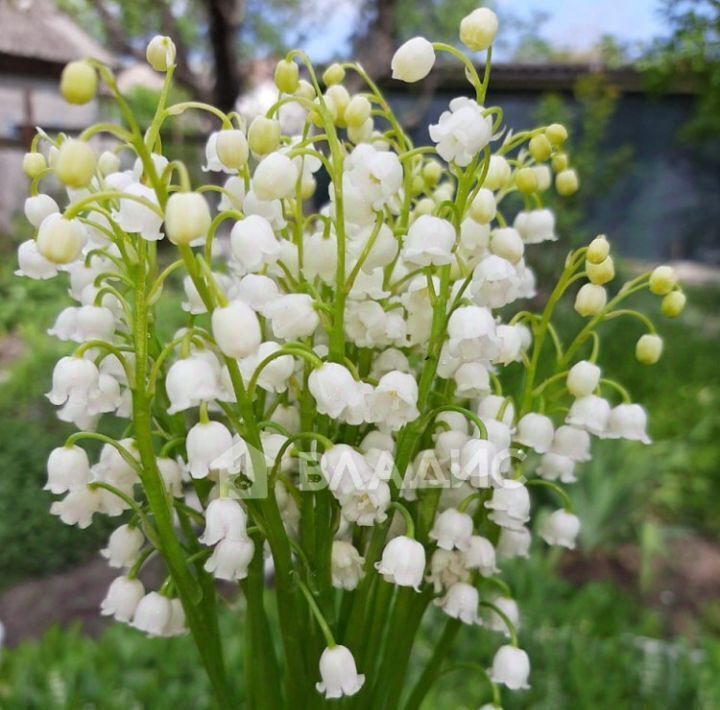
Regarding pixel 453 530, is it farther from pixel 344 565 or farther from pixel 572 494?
pixel 572 494

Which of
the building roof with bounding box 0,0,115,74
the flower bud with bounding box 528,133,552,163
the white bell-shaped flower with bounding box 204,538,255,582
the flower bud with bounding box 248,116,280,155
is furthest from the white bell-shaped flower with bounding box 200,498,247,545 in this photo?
the building roof with bounding box 0,0,115,74

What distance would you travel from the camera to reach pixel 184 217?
400 mm

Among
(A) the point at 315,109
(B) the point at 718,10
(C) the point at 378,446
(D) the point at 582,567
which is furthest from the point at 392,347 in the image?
(D) the point at 582,567

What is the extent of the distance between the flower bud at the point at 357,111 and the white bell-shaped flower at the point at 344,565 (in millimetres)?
328

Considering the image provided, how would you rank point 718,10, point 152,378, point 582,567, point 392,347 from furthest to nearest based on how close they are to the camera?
1. point 582,567
2. point 718,10
3. point 392,347
4. point 152,378

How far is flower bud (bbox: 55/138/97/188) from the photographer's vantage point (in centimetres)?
39

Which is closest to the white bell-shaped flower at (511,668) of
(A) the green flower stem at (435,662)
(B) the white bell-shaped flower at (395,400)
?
(A) the green flower stem at (435,662)

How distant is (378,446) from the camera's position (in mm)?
572

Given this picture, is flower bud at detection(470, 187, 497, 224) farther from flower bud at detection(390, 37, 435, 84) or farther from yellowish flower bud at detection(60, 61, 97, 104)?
yellowish flower bud at detection(60, 61, 97, 104)

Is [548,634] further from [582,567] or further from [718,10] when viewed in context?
[718,10]

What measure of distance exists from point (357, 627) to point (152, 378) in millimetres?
273

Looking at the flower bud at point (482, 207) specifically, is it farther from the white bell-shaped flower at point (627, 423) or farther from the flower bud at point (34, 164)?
the flower bud at point (34, 164)

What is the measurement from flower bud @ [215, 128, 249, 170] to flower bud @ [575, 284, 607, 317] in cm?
29

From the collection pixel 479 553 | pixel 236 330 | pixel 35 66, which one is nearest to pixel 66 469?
pixel 236 330
